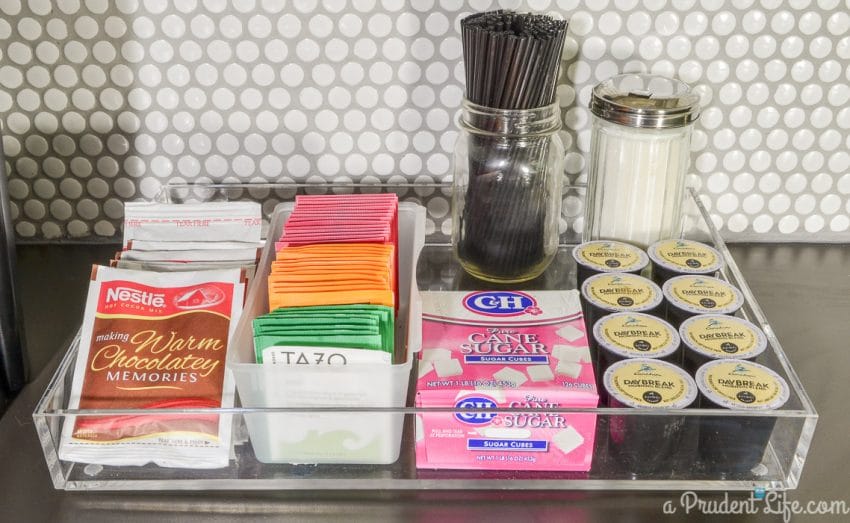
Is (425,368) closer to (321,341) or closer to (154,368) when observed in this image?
(321,341)

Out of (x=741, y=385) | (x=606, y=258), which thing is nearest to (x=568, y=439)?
(x=741, y=385)

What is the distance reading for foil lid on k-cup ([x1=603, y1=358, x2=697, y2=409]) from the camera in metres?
0.77

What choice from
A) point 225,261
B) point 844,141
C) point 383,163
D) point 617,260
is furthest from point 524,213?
point 844,141

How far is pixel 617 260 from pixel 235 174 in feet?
1.55

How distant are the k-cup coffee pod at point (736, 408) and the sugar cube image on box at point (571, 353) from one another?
0.33ft

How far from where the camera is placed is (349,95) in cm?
105

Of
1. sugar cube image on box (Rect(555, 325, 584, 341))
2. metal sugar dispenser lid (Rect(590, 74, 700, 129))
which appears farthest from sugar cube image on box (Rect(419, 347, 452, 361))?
metal sugar dispenser lid (Rect(590, 74, 700, 129))

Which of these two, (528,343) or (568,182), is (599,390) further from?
(568,182)

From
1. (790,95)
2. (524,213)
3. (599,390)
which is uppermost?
(790,95)

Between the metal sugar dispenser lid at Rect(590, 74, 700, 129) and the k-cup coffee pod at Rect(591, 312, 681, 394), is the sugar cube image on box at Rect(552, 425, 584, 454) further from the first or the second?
the metal sugar dispenser lid at Rect(590, 74, 700, 129)

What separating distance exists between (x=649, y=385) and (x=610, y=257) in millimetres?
220

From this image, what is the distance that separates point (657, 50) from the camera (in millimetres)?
1029

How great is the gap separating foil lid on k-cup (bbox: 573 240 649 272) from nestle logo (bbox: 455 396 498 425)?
25 cm

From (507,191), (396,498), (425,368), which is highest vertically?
(507,191)
